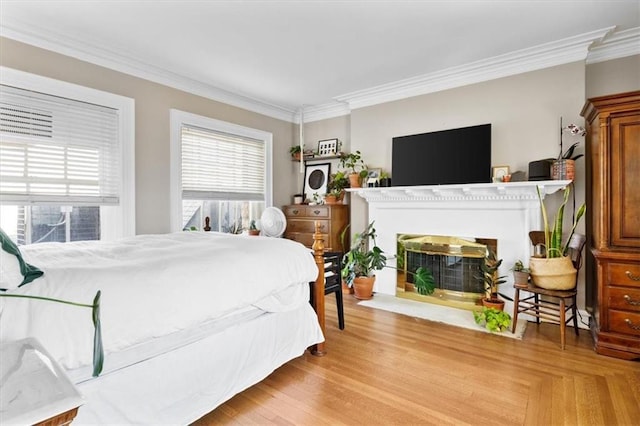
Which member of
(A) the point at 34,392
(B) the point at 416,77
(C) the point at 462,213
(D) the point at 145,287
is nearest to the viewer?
(A) the point at 34,392

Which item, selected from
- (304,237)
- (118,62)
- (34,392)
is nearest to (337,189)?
(304,237)

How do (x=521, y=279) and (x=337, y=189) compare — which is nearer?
(x=521, y=279)

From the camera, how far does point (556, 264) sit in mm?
2543

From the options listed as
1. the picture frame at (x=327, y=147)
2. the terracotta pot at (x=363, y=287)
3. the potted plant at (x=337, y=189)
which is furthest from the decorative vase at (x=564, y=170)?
the picture frame at (x=327, y=147)

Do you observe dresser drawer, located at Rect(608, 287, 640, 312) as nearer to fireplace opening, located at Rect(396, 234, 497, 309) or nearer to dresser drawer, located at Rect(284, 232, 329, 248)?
fireplace opening, located at Rect(396, 234, 497, 309)

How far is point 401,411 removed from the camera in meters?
1.70

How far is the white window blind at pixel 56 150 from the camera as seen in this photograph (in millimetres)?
2494

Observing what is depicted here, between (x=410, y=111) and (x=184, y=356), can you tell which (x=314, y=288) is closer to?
(x=184, y=356)

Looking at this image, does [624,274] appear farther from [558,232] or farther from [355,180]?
[355,180]

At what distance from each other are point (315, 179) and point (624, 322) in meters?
3.48

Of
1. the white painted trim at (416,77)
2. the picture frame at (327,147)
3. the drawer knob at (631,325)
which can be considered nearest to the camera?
the drawer knob at (631,325)

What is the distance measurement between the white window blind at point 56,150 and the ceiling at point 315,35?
47 centimetres

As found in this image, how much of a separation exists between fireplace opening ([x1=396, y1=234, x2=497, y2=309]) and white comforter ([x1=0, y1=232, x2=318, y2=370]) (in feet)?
6.35

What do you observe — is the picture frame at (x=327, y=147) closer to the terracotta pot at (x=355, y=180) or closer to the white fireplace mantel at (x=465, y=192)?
the terracotta pot at (x=355, y=180)
